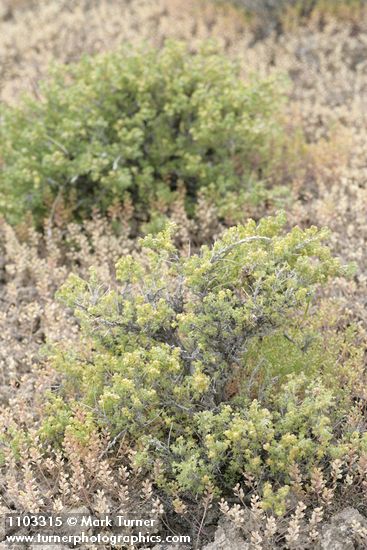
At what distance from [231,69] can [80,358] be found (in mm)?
3409

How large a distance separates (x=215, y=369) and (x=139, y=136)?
2743 millimetres

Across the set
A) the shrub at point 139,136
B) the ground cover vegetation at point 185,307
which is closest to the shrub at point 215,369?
the ground cover vegetation at point 185,307

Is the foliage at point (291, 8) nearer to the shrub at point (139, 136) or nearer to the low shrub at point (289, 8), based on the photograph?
the low shrub at point (289, 8)

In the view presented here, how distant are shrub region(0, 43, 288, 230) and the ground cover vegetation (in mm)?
24

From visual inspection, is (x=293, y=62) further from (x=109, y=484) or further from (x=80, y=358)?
(x=109, y=484)

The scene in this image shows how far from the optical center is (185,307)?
383 cm

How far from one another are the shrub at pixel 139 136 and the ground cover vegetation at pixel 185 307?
0.02 meters

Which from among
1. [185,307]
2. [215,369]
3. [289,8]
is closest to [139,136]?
[185,307]

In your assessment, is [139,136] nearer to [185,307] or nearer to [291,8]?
[185,307]

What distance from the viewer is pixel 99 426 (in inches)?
152

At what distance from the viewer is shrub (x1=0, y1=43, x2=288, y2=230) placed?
230 inches

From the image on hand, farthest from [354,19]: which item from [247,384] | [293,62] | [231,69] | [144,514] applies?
[144,514]

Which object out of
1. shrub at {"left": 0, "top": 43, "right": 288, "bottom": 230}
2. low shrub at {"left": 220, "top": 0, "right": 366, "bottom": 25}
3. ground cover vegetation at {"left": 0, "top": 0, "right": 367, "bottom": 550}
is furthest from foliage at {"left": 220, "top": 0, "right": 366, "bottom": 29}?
shrub at {"left": 0, "top": 43, "right": 288, "bottom": 230}

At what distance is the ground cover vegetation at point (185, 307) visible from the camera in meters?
3.49
